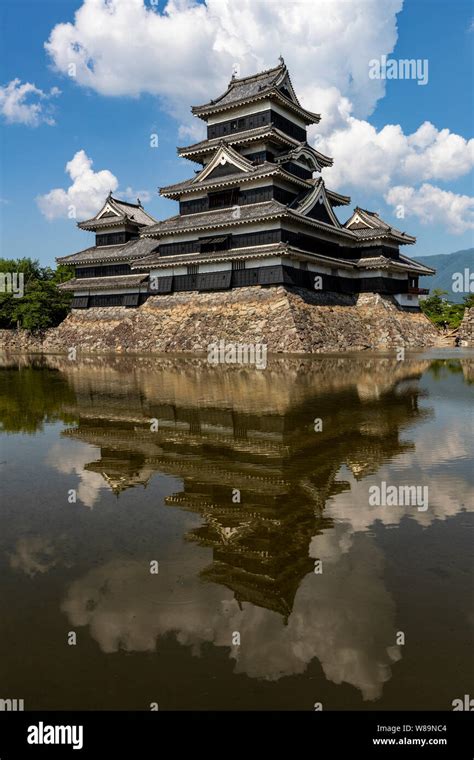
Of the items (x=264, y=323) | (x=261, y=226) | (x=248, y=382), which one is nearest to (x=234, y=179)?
(x=261, y=226)

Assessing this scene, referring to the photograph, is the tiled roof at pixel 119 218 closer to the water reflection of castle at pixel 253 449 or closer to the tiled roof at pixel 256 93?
the tiled roof at pixel 256 93

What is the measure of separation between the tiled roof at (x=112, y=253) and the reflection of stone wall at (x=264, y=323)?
5.45 m

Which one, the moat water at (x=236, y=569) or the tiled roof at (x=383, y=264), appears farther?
the tiled roof at (x=383, y=264)

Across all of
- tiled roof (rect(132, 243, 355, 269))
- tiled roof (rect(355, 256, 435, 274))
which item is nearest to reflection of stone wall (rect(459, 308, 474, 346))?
tiled roof (rect(355, 256, 435, 274))

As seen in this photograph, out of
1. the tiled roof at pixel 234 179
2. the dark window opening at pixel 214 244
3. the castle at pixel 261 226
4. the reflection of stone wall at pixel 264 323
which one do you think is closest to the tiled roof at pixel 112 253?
the castle at pixel 261 226

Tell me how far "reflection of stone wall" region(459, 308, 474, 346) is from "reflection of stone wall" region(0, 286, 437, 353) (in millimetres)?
2536

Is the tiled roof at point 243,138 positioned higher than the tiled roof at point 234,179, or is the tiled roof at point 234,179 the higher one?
the tiled roof at point 243,138

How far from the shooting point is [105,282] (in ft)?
174

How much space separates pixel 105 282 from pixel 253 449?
46.9 metres

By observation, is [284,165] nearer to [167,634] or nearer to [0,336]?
[0,336]

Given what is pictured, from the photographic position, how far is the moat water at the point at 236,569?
353 centimetres

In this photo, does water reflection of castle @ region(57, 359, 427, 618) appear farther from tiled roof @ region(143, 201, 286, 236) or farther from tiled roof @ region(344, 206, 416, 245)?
tiled roof @ region(344, 206, 416, 245)

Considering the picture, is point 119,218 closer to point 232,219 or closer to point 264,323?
point 232,219

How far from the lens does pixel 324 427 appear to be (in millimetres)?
11648
